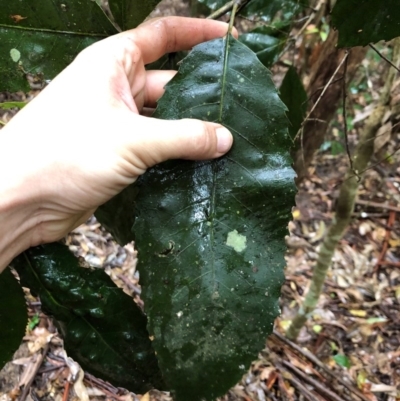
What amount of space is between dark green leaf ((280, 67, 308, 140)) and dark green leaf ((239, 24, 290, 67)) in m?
0.10

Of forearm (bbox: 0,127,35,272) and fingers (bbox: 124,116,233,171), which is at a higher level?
fingers (bbox: 124,116,233,171)

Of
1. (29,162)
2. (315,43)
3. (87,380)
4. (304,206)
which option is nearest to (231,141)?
(29,162)

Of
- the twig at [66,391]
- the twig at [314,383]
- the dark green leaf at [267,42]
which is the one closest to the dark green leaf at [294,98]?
the dark green leaf at [267,42]

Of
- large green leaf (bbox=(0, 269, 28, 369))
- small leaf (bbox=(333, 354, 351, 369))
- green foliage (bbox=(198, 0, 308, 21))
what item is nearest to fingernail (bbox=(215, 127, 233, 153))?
large green leaf (bbox=(0, 269, 28, 369))

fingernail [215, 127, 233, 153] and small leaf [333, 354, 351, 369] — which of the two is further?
small leaf [333, 354, 351, 369]

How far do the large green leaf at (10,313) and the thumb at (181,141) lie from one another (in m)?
0.32

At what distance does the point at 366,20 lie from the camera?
66cm

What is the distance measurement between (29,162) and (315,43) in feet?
4.48

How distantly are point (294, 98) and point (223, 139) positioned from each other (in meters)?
0.53

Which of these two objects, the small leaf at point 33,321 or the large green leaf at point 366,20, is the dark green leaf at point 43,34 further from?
the small leaf at point 33,321

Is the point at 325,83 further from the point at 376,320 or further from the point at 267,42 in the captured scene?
the point at 376,320

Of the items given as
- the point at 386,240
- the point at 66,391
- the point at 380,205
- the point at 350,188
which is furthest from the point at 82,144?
the point at 380,205

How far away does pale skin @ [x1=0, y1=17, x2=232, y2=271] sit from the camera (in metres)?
0.65

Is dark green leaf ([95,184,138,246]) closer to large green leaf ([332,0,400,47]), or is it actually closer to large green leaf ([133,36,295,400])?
large green leaf ([133,36,295,400])
